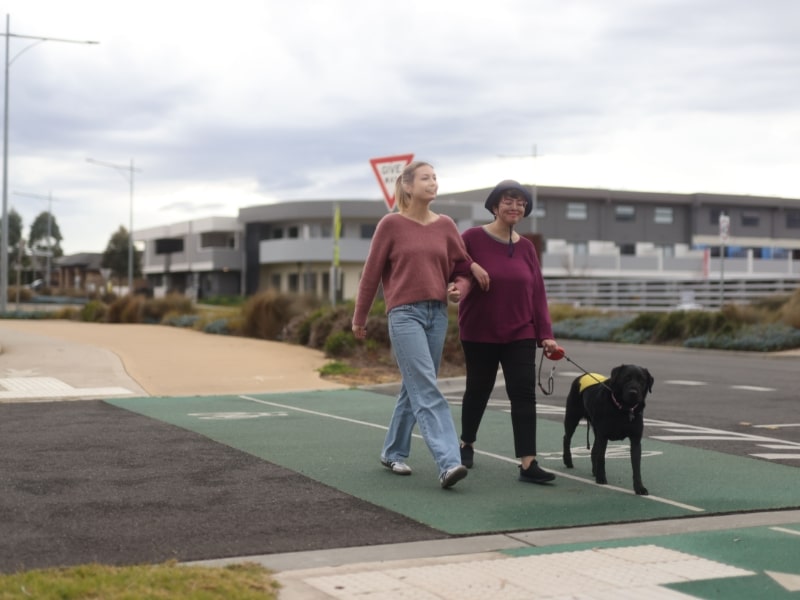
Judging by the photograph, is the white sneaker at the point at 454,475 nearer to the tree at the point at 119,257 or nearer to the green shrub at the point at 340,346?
the green shrub at the point at 340,346

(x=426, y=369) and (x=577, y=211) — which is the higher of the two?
(x=577, y=211)

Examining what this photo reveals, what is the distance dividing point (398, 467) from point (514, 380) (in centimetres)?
99

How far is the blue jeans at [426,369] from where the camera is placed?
23.0 feet

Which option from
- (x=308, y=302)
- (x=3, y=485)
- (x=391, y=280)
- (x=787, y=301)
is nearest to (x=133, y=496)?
(x=3, y=485)

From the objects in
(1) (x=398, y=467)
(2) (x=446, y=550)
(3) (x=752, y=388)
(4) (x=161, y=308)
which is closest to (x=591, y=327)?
(4) (x=161, y=308)

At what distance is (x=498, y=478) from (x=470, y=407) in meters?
0.51

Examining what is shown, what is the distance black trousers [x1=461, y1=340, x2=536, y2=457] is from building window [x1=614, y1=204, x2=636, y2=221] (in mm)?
67233

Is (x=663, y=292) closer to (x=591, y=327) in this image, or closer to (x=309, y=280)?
(x=591, y=327)

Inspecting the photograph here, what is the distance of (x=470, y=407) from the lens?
7.75 meters

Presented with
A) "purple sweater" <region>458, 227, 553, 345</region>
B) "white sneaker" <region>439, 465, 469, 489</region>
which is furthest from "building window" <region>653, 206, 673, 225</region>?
"white sneaker" <region>439, 465, 469, 489</region>

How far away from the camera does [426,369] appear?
23.5ft

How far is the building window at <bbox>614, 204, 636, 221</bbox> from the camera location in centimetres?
7344

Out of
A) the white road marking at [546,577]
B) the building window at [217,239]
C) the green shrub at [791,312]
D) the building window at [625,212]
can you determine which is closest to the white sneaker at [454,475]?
the white road marking at [546,577]

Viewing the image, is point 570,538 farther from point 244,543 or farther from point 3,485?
point 3,485
